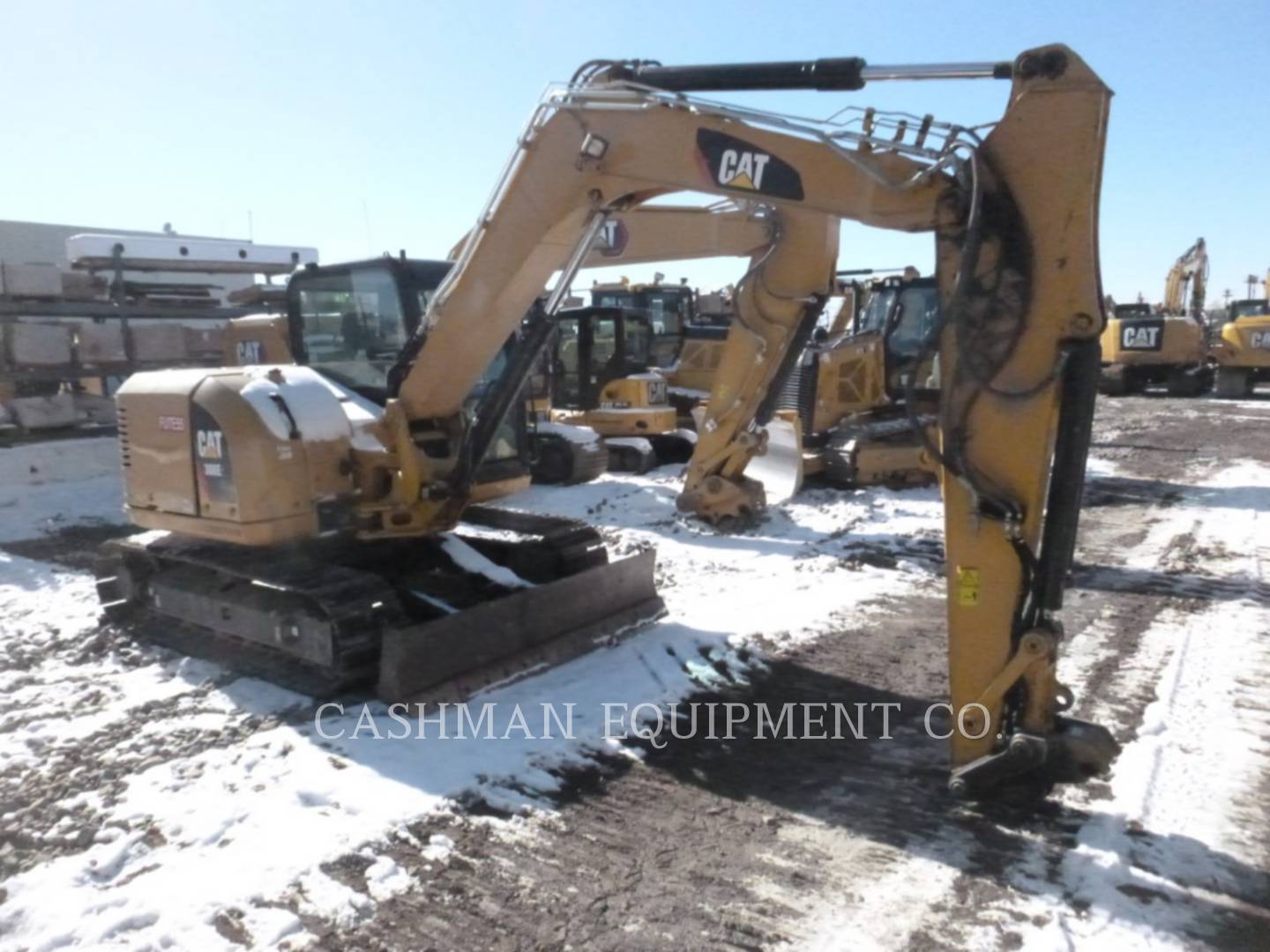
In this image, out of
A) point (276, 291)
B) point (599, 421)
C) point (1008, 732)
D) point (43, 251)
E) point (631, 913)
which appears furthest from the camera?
point (43, 251)

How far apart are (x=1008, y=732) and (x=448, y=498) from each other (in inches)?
131

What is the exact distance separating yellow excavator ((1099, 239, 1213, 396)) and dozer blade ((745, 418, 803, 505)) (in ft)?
56.2

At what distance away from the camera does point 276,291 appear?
13953 mm

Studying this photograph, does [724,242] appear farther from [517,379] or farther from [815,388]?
[517,379]

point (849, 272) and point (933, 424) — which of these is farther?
point (849, 272)

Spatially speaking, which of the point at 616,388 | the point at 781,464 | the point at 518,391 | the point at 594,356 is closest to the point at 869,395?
the point at 781,464

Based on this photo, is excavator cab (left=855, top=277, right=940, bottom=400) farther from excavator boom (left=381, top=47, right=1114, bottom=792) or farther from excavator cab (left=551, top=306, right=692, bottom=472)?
excavator boom (left=381, top=47, right=1114, bottom=792)

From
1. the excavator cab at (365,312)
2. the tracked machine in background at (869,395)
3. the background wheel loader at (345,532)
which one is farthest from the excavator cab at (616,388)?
the excavator cab at (365,312)

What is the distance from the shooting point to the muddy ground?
3.11 metres

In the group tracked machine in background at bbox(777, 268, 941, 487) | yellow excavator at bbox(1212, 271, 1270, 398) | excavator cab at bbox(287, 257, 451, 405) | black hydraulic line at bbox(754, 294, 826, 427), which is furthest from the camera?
yellow excavator at bbox(1212, 271, 1270, 398)

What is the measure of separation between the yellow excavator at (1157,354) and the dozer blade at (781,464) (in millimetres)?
17145

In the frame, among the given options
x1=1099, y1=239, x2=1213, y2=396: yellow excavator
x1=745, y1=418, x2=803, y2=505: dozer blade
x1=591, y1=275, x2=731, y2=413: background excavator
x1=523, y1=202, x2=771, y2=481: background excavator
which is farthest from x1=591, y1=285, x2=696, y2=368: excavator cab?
x1=1099, y1=239, x2=1213, y2=396: yellow excavator

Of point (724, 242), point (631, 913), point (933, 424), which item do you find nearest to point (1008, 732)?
point (933, 424)

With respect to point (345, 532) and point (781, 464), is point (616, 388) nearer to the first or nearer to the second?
point (781, 464)
